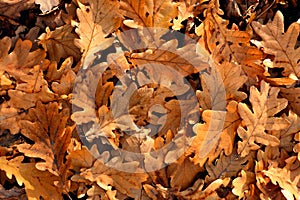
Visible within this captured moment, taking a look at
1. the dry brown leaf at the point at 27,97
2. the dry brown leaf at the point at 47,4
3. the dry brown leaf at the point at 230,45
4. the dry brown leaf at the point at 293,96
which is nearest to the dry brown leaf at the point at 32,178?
the dry brown leaf at the point at 27,97

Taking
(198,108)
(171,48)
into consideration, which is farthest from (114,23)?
(198,108)

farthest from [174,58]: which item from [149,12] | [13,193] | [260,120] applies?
[13,193]

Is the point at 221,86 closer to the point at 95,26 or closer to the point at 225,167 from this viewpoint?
the point at 225,167

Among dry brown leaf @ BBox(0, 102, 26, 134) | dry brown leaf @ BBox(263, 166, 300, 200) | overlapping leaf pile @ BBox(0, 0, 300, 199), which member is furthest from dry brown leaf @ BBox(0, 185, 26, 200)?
dry brown leaf @ BBox(263, 166, 300, 200)

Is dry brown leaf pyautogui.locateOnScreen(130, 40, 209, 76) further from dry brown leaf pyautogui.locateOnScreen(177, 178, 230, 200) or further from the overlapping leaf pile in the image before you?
dry brown leaf pyautogui.locateOnScreen(177, 178, 230, 200)

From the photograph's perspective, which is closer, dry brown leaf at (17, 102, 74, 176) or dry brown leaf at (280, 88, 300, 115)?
dry brown leaf at (17, 102, 74, 176)

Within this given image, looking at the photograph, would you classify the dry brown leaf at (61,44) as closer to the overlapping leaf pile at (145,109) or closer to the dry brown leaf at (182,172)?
the overlapping leaf pile at (145,109)

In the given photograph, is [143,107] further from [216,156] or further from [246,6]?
[246,6]
